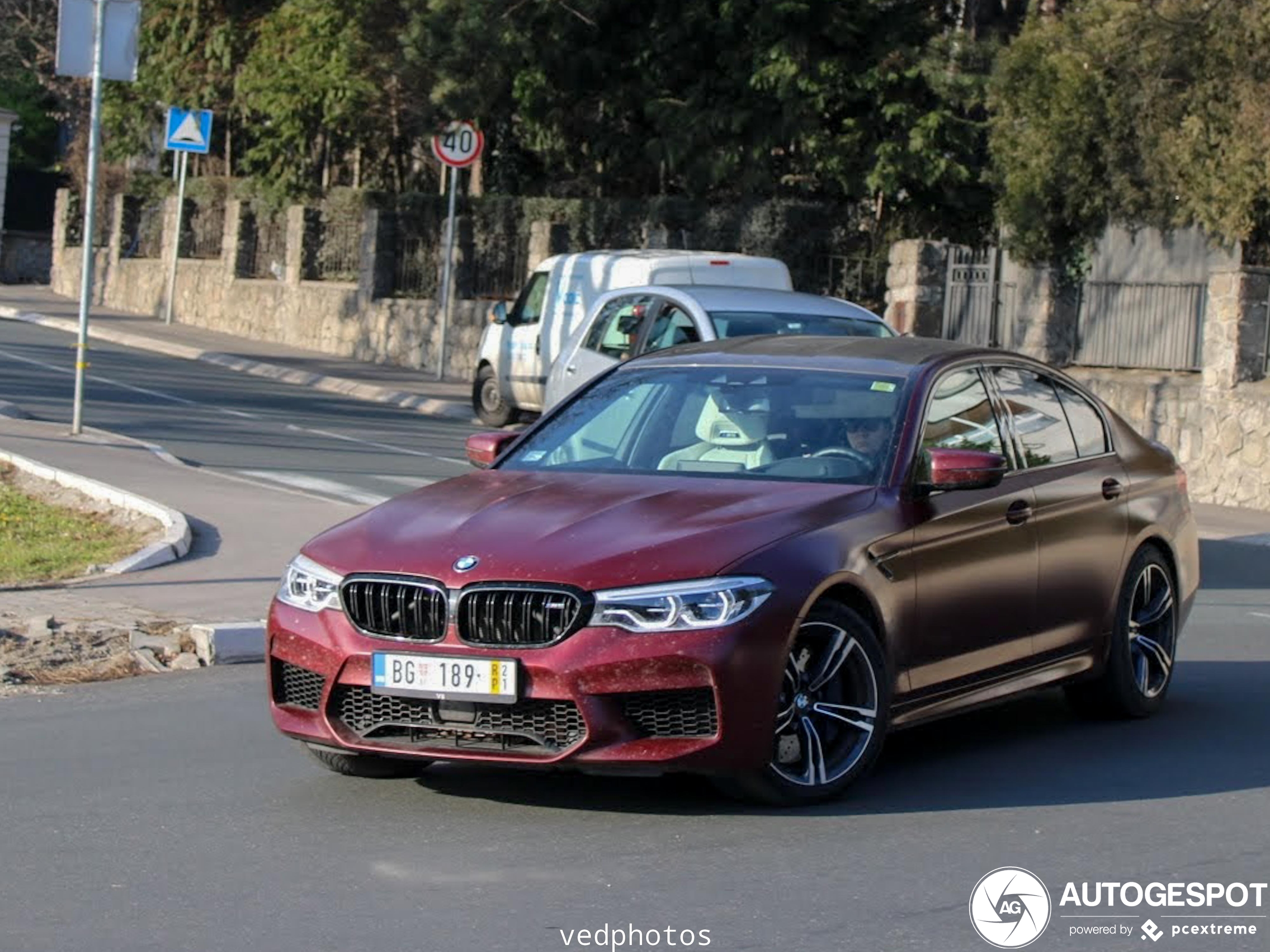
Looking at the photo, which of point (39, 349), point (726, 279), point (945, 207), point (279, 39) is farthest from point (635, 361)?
point (279, 39)

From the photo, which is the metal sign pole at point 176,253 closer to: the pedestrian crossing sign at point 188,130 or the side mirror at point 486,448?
the pedestrian crossing sign at point 188,130

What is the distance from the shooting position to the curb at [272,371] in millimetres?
28188

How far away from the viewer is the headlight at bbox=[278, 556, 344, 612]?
7266mm

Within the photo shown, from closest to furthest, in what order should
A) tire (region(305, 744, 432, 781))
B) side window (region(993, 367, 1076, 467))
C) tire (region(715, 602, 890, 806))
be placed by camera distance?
tire (region(715, 602, 890, 806)) < tire (region(305, 744, 432, 781)) < side window (region(993, 367, 1076, 467))

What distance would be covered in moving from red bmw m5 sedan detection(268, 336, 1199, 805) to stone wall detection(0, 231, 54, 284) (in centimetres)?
4940

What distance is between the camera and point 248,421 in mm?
23828

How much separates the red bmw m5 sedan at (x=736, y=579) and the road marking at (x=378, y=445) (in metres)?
11.8

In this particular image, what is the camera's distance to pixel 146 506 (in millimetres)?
14883

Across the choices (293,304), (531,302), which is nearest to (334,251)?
(293,304)

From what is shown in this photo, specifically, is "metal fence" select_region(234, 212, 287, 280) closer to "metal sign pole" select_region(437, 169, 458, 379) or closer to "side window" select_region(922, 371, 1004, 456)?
"metal sign pole" select_region(437, 169, 458, 379)

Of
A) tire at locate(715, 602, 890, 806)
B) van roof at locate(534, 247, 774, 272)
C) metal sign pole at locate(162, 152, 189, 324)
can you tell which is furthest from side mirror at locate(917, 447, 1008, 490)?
metal sign pole at locate(162, 152, 189, 324)

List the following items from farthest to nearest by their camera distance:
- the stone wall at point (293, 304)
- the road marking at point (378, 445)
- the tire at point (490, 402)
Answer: the stone wall at point (293, 304), the tire at point (490, 402), the road marking at point (378, 445)

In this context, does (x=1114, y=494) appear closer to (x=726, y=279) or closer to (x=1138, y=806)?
(x=1138, y=806)

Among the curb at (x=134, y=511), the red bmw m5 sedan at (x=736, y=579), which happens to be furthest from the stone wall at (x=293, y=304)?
the red bmw m5 sedan at (x=736, y=579)
